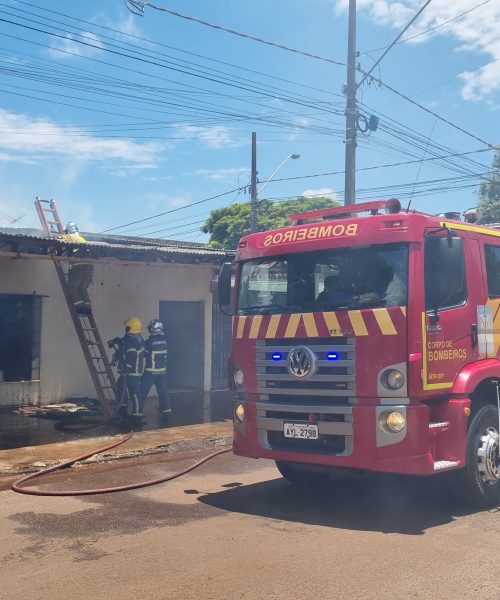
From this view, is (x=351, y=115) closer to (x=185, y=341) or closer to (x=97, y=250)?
(x=185, y=341)

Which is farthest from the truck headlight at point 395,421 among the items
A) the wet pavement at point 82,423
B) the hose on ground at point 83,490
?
the wet pavement at point 82,423

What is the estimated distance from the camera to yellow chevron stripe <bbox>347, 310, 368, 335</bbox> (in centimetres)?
617

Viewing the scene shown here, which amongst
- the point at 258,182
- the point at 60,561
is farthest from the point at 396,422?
the point at 258,182

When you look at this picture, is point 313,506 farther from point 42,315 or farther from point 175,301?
point 175,301

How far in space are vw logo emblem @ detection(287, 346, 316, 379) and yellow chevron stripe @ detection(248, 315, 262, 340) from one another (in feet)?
1.61

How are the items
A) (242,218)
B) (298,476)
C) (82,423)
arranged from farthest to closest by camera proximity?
1. (242,218)
2. (82,423)
3. (298,476)

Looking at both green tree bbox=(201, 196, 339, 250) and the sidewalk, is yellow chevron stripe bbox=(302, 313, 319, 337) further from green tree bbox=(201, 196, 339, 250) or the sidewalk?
green tree bbox=(201, 196, 339, 250)

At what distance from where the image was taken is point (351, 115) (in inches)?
592

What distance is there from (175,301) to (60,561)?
10.8 metres

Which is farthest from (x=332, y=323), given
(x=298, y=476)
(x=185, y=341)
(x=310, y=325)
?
(x=185, y=341)

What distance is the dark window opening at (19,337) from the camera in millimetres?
13055

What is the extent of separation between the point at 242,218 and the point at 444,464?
31.5 metres

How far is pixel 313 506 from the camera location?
6758 mm

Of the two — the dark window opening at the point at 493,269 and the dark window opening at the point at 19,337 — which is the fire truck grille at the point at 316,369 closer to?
the dark window opening at the point at 493,269
